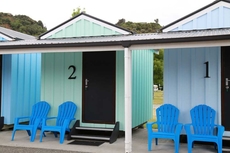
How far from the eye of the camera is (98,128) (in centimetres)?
660

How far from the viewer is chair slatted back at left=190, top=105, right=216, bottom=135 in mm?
5609

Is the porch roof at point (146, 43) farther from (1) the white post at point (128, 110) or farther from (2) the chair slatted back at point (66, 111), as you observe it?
(2) the chair slatted back at point (66, 111)

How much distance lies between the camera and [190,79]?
6.12 metres

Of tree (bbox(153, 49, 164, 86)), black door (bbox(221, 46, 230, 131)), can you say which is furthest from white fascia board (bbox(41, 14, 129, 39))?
tree (bbox(153, 49, 164, 86))

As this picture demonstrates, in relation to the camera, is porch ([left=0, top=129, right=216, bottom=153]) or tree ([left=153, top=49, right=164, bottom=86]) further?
tree ([left=153, top=49, right=164, bottom=86])

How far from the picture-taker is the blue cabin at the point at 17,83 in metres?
7.77

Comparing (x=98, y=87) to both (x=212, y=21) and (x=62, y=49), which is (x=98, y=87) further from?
(x=212, y=21)

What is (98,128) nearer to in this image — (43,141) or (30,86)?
(43,141)

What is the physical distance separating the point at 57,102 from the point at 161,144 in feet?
9.12

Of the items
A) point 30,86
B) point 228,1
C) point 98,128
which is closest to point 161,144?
point 98,128

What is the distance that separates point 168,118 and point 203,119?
673mm

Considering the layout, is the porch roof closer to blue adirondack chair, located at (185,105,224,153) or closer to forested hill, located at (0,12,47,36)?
blue adirondack chair, located at (185,105,224,153)

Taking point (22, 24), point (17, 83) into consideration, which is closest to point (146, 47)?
point (17, 83)

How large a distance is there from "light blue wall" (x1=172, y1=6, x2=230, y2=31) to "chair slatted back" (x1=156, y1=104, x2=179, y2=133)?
6.43 ft
